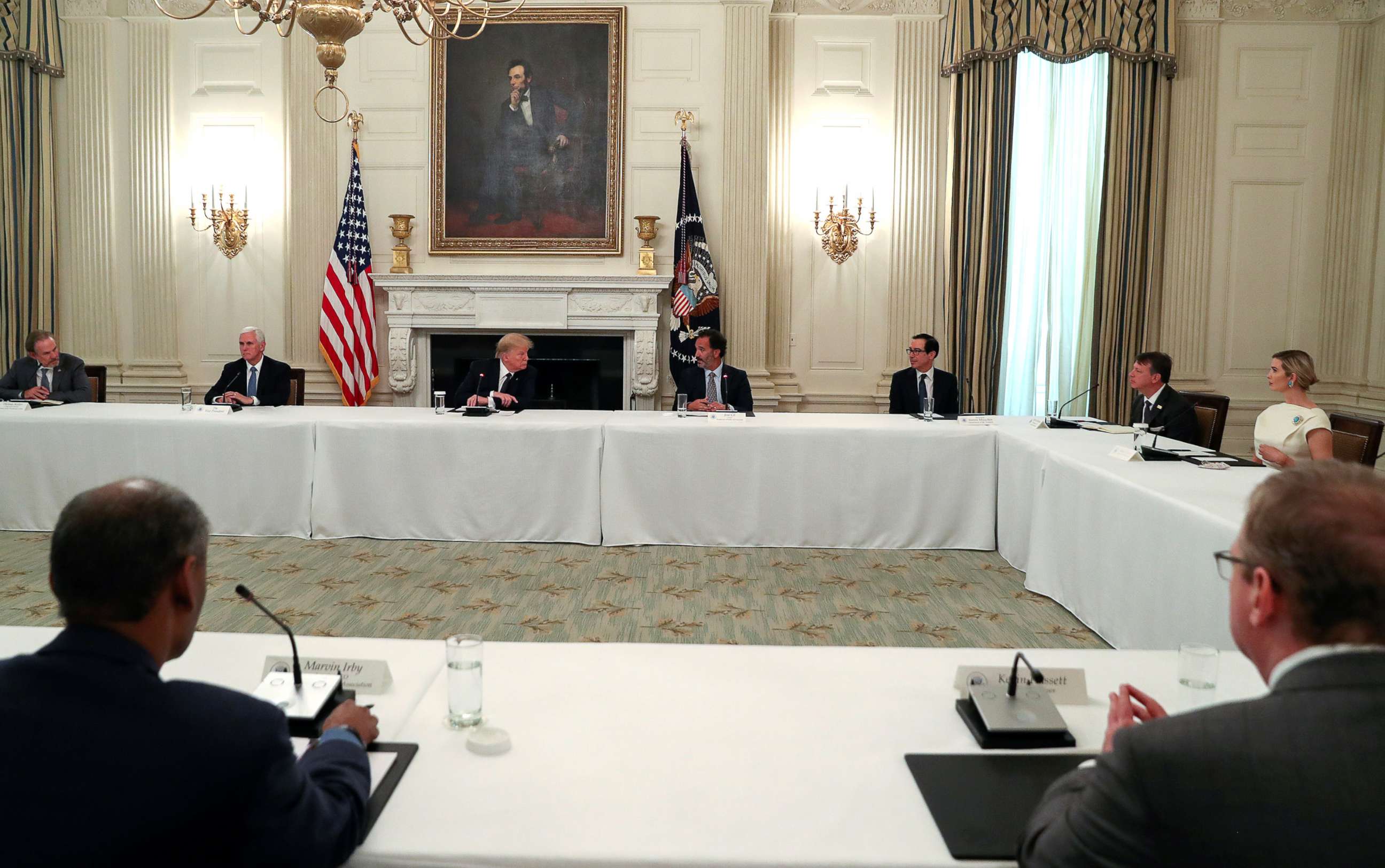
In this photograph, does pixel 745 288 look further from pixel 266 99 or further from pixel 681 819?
pixel 681 819

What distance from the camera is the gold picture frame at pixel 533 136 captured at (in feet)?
26.1

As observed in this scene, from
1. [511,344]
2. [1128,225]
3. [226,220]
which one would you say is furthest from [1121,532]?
[226,220]

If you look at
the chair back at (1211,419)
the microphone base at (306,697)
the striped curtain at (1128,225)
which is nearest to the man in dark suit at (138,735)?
the microphone base at (306,697)

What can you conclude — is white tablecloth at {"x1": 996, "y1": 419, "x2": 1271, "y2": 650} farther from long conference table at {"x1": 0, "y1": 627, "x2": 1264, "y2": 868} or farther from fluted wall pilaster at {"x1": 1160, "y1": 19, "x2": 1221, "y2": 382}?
fluted wall pilaster at {"x1": 1160, "y1": 19, "x2": 1221, "y2": 382}

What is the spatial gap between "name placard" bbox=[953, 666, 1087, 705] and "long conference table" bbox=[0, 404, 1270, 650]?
3.68 metres

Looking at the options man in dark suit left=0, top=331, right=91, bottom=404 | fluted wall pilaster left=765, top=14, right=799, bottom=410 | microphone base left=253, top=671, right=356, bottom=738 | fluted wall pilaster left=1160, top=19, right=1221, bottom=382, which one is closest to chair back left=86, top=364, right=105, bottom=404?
man in dark suit left=0, top=331, right=91, bottom=404

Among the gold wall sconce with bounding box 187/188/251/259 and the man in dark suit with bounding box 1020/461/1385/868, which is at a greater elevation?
the gold wall sconce with bounding box 187/188/251/259

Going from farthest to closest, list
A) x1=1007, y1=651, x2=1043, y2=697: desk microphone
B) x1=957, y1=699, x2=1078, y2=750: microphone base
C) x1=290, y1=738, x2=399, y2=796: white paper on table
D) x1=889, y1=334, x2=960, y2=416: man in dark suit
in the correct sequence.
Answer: x1=889, y1=334, x2=960, y2=416: man in dark suit
x1=1007, y1=651, x2=1043, y2=697: desk microphone
x1=957, y1=699, x2=1078, y2=750: microphone base
x1=290, y1=738, x2=399, y2=796: white paper on table

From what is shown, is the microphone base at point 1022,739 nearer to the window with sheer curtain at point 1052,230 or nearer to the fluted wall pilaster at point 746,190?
the fluted wall pilaster at point 746,190

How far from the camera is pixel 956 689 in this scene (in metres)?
1.72

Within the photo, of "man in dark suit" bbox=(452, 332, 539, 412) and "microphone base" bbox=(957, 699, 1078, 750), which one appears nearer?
"microphone base" bbox=(957, 699, 1078, 750)

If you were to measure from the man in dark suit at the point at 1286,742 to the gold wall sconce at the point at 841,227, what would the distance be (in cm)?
705

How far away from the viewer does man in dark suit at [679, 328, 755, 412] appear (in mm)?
6441

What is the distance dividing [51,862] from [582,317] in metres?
7.19
